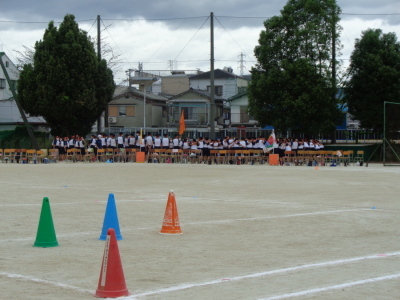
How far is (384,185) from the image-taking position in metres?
23.1

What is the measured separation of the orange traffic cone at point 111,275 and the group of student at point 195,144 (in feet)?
108

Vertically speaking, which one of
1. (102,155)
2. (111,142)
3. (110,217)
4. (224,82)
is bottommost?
(110,217)

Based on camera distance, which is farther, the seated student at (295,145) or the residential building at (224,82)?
the residential building at (224,82)

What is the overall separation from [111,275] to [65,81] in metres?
45.8

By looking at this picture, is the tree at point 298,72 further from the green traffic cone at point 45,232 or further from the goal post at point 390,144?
the green traffic cone at point 45,232

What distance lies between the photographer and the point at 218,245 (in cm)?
1044

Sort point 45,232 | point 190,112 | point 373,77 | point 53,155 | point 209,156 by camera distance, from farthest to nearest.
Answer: point 190,112 → point 373,77 → point 53,155 → point 209,156 → point 45,232

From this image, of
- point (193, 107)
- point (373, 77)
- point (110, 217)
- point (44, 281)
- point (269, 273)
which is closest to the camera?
point (44, 281)

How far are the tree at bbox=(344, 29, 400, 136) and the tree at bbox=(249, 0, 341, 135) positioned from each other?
1592 mm

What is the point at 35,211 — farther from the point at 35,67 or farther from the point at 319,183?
the point at 35,67

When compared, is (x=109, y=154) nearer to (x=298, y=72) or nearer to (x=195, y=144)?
(x=195, y=144)

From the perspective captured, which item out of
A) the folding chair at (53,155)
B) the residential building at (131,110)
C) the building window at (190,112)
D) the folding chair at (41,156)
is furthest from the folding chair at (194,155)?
the building window at (190,112)

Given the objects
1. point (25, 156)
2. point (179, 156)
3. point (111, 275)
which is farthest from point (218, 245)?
point (25, 156)

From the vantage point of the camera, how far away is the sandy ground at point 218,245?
287 inches
